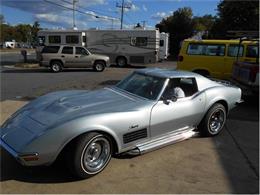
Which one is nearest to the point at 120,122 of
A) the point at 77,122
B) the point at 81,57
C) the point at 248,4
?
the point at 77,122

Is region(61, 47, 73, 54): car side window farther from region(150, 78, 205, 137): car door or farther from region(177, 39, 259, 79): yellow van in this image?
region(150, 78, 205, 137): car door

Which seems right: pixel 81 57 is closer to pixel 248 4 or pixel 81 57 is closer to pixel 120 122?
pixel 120 122

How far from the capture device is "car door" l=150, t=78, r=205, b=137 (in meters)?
5.23

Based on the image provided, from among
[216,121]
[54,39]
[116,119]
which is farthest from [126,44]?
[116,119]

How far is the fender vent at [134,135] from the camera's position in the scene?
15.8 feet

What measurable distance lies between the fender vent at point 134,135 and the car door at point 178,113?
0.55ft

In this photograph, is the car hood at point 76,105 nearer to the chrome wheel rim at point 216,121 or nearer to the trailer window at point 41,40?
the chrome wheel rim at point 216,121

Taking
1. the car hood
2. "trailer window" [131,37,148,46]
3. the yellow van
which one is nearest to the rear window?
"trailer window" [131,37,148,46]

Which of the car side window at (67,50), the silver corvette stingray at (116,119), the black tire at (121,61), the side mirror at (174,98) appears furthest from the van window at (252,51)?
the black tire at (121,61)

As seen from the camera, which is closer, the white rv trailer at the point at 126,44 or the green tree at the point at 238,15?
the white rv trailer at the point at 126,44

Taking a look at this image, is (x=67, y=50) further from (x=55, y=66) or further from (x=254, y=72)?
(x=254, y=72)

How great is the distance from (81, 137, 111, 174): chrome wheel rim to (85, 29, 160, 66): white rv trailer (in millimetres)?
19649

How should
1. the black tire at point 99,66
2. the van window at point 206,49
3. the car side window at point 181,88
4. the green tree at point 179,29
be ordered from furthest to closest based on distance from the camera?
the green tree at point 179,29
the black tire at point 99,66
the van window at point 206,49
the car side window at point 181,88

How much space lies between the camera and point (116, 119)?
468 centimetres
